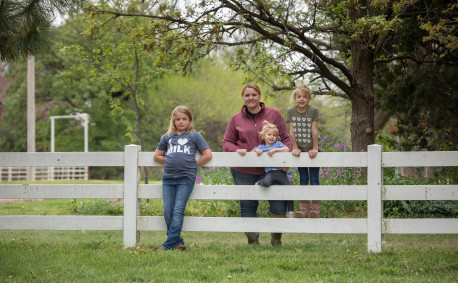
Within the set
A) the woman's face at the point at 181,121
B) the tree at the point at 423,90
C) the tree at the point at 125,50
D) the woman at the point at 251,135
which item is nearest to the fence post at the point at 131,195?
the woman's face at the point at 181,121

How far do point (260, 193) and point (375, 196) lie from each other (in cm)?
A: 119

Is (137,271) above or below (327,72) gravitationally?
below

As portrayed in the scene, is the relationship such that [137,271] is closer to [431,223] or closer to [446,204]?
[431,223]

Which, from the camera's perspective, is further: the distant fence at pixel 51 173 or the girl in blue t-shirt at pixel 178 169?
the distant fence at pixel 51 173

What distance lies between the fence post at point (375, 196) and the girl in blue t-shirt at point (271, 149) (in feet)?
2.86

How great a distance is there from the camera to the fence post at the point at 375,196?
562 centimetres

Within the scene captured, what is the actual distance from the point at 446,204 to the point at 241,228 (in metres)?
4.77

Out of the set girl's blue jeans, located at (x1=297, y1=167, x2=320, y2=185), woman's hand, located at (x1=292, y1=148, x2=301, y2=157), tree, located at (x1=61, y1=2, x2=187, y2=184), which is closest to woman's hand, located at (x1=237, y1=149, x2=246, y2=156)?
woman's hand, located at (x1=292, y1=148, x2=301, y2=157)

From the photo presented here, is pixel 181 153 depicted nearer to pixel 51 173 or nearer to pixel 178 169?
pixel 178 169


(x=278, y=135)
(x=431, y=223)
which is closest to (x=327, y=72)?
(x=278, y=135)

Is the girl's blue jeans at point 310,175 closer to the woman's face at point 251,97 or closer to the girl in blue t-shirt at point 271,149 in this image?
the girl in blue t-shirt at point 271,149

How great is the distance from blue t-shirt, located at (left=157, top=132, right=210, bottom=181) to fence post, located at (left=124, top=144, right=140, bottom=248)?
338 mm

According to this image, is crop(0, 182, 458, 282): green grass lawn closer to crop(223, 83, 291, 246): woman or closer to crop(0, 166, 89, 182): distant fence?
crop(223, 83, 291, 246): woman

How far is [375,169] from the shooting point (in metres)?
5.63
